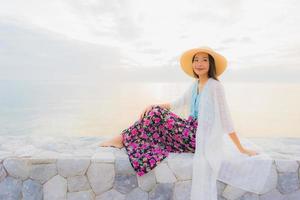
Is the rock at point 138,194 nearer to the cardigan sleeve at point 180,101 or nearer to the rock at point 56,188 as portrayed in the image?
the rock at point 56,188

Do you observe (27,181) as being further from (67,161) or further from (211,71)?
(211,71)

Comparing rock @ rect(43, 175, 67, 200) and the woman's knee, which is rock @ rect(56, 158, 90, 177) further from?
the woman's knee

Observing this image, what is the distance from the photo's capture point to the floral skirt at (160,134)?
2.76 metres

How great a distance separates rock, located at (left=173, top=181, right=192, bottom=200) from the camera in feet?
8.71

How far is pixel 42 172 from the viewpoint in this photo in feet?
8.71

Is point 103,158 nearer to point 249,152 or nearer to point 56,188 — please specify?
point 56,188

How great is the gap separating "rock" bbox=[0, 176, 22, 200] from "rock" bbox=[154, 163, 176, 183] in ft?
3.80

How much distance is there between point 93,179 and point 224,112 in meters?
1.23

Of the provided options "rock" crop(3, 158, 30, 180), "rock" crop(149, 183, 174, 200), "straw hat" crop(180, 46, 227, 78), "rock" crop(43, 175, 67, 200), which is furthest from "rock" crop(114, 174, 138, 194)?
"straw hat" crop(180, 46, 227, 78)

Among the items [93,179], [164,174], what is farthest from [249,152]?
[93,179]

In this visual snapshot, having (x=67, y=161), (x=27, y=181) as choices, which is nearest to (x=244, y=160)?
(x=67, y=161)

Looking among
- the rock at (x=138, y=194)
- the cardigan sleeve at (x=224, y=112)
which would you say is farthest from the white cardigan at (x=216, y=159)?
the rock at (x=138, y=194)

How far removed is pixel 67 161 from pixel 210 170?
1.18 meters

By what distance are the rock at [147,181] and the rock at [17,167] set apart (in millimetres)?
943
